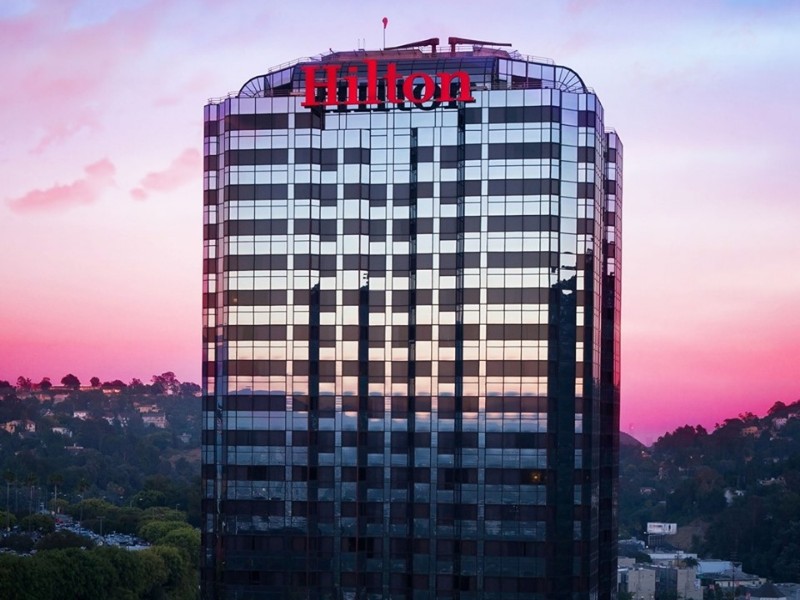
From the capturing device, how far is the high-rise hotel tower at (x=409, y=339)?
144250 mm

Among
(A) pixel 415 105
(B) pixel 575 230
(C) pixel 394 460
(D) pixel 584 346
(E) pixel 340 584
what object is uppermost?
(A) pixel 415 105

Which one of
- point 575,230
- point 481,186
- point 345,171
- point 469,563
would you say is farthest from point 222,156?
point 469,563

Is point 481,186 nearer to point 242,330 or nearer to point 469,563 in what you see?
point 242,330

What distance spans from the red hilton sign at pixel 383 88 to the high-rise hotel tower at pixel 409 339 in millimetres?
242

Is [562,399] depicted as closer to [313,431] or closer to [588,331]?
[588,331]

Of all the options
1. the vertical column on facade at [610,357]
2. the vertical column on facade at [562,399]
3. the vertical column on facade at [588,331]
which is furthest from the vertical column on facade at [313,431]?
the vertical column on facade at [610,357]

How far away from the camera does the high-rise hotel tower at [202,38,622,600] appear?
144250mm

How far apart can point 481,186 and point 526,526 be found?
1369 inches

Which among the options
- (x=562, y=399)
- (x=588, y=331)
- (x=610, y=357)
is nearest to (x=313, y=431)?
(x=562, y=399)

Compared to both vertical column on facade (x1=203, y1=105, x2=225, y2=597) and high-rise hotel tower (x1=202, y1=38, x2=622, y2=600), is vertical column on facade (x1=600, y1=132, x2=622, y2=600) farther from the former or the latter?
vertical column on facade (x1=203, y1=105, x2=225, y2=597)

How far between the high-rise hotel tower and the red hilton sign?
9.5 inches

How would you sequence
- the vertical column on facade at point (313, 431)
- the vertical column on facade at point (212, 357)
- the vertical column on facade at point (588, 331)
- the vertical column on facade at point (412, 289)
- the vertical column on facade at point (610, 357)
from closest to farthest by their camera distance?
1. the vertical column on facade at point (588, 331)
2. the vertical column on facade at point (313, 431)
3. the vertical column on facade at point (412, 289)
4. the vertical column on facade at point (212, 357)
5. the vertical column on facade at point (610, 357)

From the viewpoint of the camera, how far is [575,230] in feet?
478

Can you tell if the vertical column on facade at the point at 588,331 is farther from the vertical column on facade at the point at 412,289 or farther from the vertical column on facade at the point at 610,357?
the vertical column on facade at the point at 412,289
